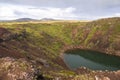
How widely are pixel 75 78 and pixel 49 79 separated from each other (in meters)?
9.54

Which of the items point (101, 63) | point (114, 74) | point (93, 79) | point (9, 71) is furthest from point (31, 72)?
point (101, 63)

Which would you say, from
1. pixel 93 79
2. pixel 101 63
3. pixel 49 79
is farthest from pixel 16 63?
pixel 101 63

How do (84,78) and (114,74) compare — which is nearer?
(84,78)

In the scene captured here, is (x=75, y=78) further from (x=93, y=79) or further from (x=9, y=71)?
(x=9, y=71)

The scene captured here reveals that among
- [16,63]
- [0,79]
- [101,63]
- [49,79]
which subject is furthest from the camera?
[101,63]

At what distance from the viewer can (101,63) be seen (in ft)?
642

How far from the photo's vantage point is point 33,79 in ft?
252

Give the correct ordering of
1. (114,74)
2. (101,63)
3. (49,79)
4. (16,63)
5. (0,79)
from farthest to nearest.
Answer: (101,63) < (114,74) < (49,79) < (16,63) < (0,79)

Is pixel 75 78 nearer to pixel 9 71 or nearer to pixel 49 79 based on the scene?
pixel 49 79

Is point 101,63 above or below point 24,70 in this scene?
below

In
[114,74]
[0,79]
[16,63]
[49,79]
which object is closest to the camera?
Answer: [0,79]

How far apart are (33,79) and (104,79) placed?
84.5 feet

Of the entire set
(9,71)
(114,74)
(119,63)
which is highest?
(9,71)

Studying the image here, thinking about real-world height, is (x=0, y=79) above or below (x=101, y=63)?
above
